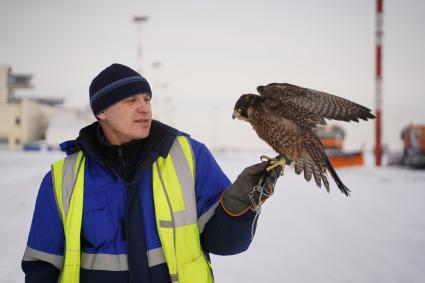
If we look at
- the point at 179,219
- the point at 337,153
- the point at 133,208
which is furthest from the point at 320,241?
the point at 337,153

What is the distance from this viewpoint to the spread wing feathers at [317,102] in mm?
1951

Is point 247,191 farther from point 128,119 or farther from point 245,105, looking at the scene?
point 245,105

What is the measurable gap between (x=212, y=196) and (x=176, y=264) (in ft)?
1.18

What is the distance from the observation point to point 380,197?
6.95 metres

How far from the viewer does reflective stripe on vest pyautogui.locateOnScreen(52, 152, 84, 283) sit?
147cm

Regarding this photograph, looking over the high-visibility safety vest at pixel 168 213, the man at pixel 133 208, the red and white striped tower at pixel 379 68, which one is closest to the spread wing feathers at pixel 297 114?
the man at pixel 133 208

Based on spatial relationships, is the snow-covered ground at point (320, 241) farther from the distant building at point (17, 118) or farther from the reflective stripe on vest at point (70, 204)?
the distant building at point (17, 118)

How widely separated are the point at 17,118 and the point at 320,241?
34746 mm

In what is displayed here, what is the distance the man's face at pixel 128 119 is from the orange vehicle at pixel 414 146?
16.6m

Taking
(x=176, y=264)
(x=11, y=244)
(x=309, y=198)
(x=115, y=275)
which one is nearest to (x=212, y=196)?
(x=176, y=264)

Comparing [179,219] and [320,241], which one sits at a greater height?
[179,219]

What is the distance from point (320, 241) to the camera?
3.91m

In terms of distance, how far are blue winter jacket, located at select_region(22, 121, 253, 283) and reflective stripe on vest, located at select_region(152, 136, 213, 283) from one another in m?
0.07

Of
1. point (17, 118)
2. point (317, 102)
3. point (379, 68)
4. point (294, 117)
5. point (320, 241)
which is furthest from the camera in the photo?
point (17, 118)
